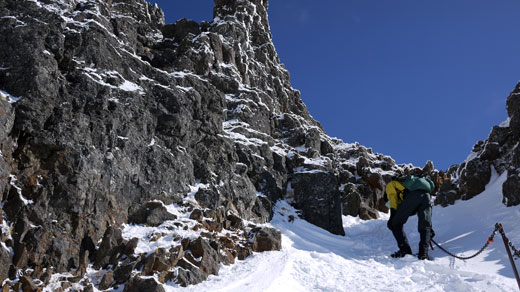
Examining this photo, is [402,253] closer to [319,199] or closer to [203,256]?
[203,256]

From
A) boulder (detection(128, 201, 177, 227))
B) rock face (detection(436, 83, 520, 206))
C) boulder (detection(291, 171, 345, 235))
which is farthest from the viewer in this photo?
boulder (detection(291, 171, 345, 235))

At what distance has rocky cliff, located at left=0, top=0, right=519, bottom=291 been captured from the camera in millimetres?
13227

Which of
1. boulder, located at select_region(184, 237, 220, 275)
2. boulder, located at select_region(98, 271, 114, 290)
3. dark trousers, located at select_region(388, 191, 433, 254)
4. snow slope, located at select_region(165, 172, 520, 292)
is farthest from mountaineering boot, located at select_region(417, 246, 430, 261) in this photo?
boulder, located at select_region(98, 271, 114, 290)

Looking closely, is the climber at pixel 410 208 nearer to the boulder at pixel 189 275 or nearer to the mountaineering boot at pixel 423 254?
the mountaineering boot at pixel 423 254

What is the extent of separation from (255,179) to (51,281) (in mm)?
20037

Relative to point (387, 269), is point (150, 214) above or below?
above

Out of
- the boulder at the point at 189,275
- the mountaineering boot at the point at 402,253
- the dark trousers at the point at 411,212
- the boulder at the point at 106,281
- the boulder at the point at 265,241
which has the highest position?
the dark trousers at the point at 411,212

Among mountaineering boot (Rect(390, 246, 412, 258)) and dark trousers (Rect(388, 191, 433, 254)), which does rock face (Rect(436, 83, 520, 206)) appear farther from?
mountaineering boot (Rect(390, 246, 412, 258))

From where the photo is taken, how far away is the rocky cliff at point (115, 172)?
13227 millimetres

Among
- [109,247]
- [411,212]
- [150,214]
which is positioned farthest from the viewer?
[150,214]

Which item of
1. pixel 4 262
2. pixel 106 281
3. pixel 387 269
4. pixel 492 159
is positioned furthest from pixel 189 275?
pixel 492 159

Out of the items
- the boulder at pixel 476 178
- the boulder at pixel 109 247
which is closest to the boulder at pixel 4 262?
the boulder at pixel 109 247

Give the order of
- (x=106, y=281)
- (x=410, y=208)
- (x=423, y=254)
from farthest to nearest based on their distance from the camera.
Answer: (x=410, y=208) → (x=423, y=254) → (x=106, y=281)

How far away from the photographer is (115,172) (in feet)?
56.9
